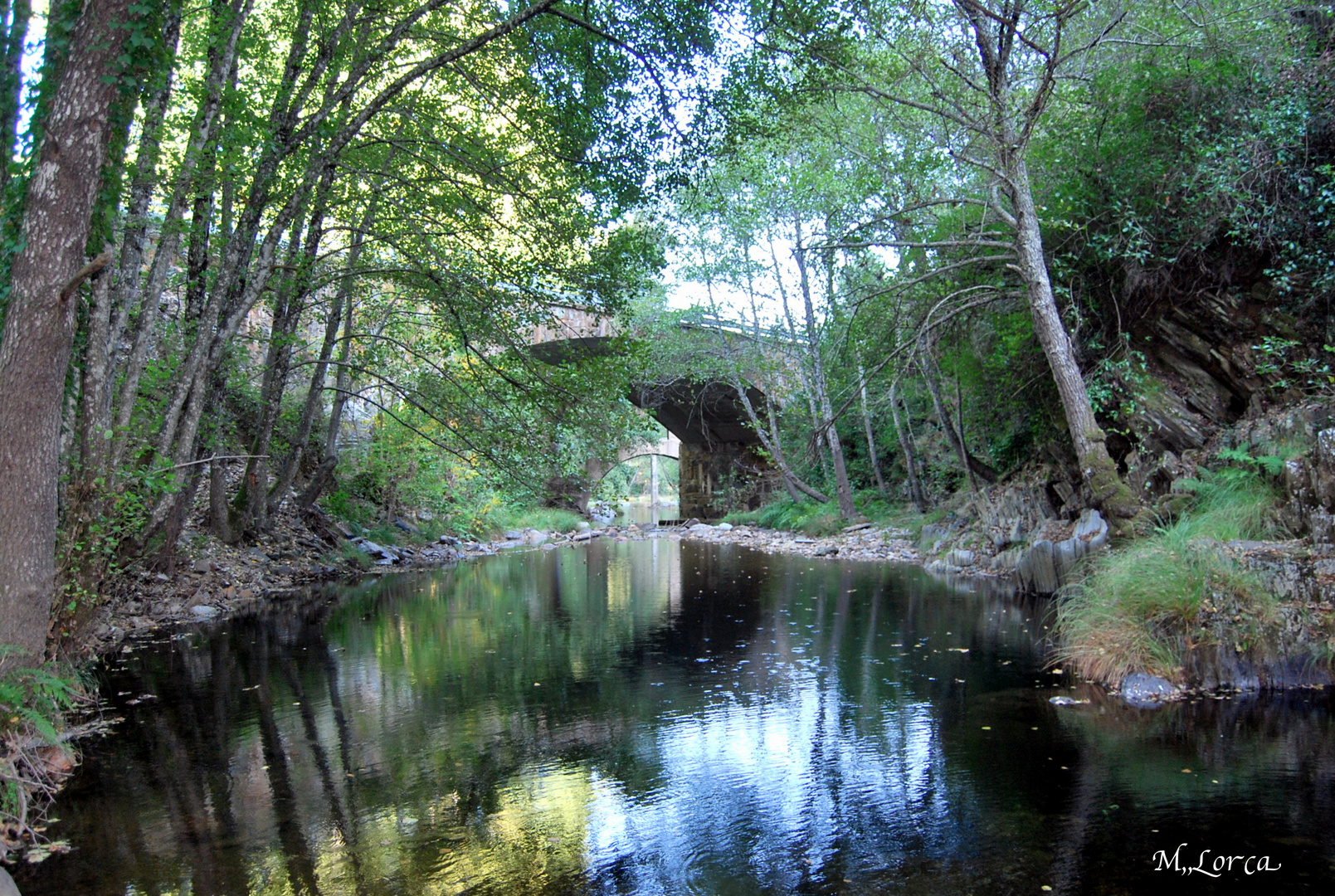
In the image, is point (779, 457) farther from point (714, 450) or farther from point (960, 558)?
point (960, 558)

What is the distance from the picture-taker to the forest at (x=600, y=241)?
5293 millimetres

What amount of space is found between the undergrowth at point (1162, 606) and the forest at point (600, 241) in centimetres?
3

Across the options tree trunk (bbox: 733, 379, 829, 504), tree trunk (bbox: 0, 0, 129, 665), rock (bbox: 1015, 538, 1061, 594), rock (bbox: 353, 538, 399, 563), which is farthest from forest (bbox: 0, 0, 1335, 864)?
tree trunk (bbox: 733, 379, 829, 504)

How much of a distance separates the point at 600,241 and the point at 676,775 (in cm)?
606

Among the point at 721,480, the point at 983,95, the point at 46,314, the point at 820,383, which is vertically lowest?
the point at 721,480

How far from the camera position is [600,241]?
9.42 metres

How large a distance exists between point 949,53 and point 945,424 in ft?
22.7

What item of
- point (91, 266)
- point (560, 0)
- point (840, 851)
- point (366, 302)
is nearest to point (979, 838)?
point (840, 851)

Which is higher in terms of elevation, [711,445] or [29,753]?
[711,445]

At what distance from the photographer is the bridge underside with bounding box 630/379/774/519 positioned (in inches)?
992

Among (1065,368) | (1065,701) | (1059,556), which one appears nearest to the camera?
(1065,701)

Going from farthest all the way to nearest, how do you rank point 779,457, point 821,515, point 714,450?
point 714,450 → point 779,457 → point 821,515

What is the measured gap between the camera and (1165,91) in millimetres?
9992

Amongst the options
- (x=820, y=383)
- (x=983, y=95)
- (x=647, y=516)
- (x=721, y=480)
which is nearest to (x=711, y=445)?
(x=721, y=480)
